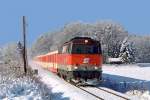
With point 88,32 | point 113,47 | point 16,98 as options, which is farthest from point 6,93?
point 88,32

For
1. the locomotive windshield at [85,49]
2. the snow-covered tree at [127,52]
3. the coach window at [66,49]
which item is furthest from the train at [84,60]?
the snow-covered tree at [127,52]

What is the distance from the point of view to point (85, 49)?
99.9ft

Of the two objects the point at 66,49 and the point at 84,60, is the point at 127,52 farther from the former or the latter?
the point at 84,60

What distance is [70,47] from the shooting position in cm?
3050

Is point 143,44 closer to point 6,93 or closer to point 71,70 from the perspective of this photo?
point 71,70

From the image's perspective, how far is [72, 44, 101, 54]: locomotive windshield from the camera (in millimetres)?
30281

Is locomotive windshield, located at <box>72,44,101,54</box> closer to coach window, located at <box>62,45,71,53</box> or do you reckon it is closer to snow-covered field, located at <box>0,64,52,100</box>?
coach window, located at <box>62,45,71,53</box>

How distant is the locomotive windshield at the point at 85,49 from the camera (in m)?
30.3

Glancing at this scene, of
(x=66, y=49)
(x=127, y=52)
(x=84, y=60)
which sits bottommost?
(x=84, y=60)

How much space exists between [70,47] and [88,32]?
99.1 meters

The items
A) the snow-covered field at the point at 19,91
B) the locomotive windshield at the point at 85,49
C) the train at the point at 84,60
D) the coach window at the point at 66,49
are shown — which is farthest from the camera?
the coach window at the point at 66,49

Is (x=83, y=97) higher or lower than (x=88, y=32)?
lower

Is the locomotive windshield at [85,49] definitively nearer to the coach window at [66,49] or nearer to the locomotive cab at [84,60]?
the locomotive cab at [84,60]

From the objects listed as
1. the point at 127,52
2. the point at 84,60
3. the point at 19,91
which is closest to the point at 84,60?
the point at 84,60
